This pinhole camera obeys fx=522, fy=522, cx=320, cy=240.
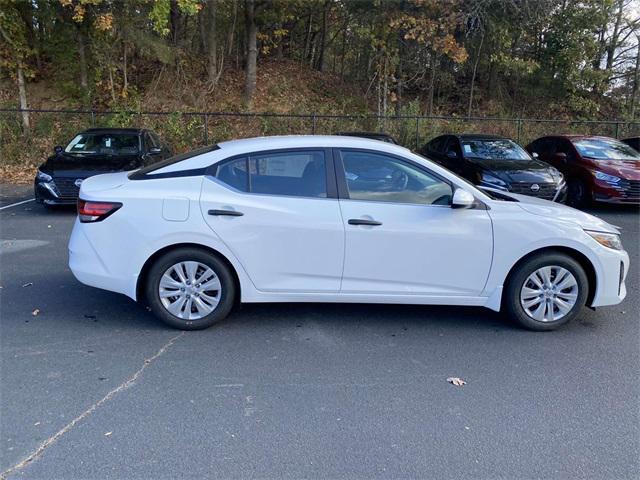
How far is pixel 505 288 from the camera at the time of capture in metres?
4.53

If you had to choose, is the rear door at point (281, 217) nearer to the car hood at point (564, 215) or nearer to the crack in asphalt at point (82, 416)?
the crack in asphalt at point (82, 416)

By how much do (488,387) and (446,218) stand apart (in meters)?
1.42

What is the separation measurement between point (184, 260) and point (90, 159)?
6427 millimetres

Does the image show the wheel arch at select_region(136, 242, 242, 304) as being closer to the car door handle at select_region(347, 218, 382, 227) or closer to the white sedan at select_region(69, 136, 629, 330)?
the white sedan at select_region(69, 136, 629, 330)

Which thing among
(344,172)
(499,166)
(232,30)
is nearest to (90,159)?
(344,172)

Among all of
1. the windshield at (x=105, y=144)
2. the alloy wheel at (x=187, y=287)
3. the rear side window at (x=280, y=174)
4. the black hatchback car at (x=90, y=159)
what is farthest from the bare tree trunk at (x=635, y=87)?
the alloy wheel at (x=187, y=287)

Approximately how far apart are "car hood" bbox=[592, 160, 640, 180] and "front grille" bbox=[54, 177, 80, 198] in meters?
9.83

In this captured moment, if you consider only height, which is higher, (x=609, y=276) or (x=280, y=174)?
(x=280, y=174)

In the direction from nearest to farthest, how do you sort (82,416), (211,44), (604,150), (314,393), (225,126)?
1. (82,416)
2. (314,393)
3. (604,150)
4. (225,126)
5. (211,44)

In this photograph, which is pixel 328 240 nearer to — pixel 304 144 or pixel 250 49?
pixel 304 144

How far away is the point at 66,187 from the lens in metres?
8.98

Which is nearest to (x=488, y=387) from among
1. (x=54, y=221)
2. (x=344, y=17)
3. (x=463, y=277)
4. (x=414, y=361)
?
(x=414, y=361)

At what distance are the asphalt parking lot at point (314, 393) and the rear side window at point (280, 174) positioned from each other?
1192 mm

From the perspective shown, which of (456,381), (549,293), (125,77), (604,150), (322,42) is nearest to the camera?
(456,381)
